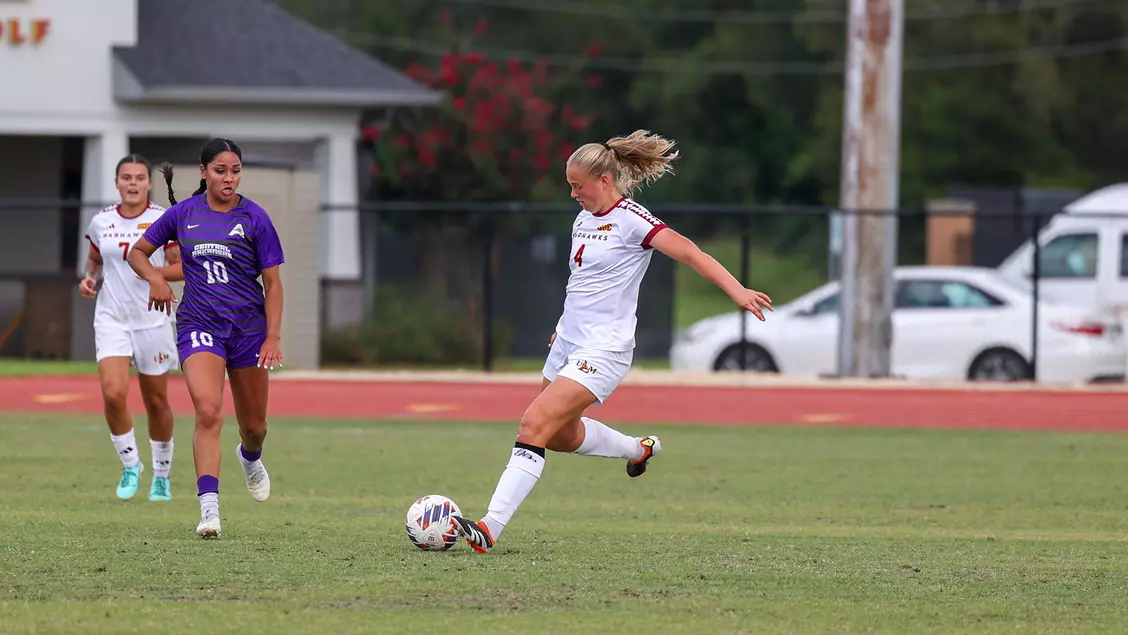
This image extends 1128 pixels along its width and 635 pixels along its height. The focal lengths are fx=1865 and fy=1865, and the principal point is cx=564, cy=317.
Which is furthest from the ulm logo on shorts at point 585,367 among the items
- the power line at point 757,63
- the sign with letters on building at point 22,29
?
the power line at point 757,63

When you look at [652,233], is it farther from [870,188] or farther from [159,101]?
[159,101]

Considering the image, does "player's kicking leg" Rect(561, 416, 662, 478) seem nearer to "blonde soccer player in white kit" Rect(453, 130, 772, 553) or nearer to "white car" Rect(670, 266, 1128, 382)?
"blonde soccer player in white kit" Rect(453, 130, 772, 553)

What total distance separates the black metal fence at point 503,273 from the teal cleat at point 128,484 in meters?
12.4

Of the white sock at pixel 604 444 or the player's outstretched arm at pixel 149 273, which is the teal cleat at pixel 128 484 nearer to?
the player's outstretched arm at pixel 149 273

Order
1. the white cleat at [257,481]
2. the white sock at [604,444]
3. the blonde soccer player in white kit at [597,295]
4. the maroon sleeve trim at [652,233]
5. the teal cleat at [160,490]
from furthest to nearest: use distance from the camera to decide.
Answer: the teal cleat at [160,490], the white cleat at [257,481], the white sock at [604,444], the maroon sleeve trim at [652,233], the blonde soccer player in white kit at [597,295]

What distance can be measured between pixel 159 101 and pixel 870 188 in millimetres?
→ 9938

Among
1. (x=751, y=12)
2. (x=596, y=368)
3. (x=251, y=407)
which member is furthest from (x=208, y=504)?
(x=751, y=12)

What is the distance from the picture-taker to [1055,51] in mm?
50750

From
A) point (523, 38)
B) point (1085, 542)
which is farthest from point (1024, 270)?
point (523, 38)

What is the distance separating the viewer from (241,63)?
89.6ft

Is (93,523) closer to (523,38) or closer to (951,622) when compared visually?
(951,622)

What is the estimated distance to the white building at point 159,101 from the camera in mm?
25594

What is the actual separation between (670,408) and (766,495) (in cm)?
778

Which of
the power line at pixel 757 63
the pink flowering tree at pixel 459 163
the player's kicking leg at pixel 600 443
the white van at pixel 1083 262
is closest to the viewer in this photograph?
the player's kicking leg at pixel 600 443
